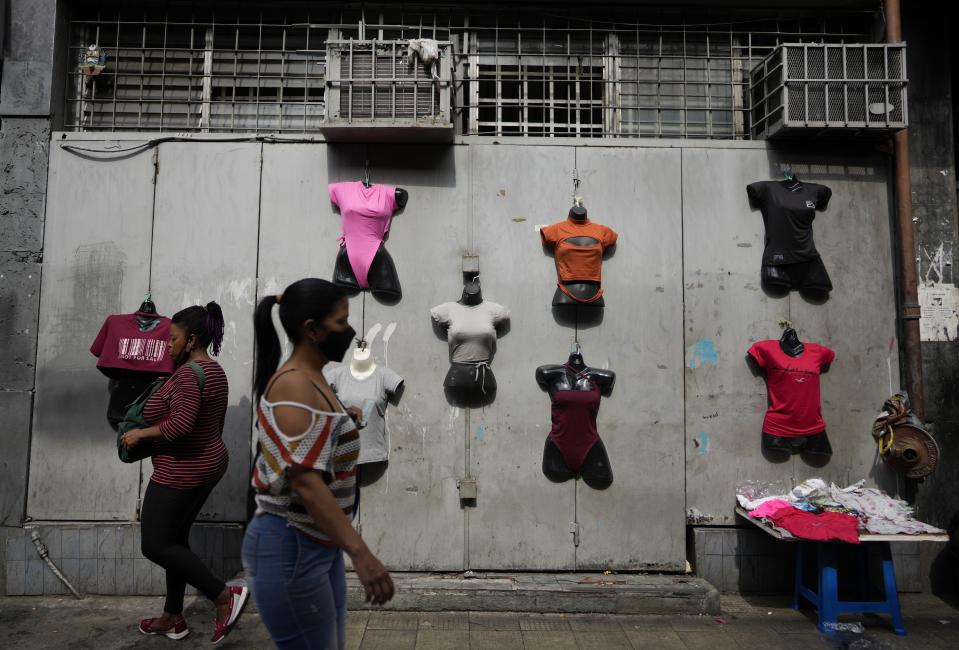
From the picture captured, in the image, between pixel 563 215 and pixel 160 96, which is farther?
pixel 160 96

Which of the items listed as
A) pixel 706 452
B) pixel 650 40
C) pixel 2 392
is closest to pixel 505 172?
pixel 650 40

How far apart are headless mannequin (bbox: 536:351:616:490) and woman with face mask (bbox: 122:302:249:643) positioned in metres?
2.45

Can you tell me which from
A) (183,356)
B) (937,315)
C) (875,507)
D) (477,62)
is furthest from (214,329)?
(937,315)

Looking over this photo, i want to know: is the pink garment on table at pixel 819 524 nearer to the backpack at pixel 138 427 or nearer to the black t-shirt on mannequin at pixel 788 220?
the black t-shirt on mannequin at pixel 788 220

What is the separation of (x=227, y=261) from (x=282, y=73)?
6.00ft

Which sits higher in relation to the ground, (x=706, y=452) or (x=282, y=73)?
(x=282, y=73)

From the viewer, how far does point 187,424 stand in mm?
4117

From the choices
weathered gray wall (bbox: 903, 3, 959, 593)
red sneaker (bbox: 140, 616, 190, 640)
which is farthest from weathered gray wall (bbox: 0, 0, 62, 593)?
weathered gray wall (bbox: 903, 3, 959, 593)

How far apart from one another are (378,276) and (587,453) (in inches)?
87.2

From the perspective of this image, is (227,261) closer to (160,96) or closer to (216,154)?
(216,154)

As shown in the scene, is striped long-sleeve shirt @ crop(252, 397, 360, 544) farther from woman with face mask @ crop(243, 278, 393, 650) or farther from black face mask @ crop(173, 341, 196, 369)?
black face mask @ crop(173, 341, 196, 369)

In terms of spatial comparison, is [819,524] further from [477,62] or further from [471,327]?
[477,62]

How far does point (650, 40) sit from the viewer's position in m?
6.21

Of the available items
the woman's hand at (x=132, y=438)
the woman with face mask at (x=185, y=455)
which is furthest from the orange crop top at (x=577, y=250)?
the woman's hand at (x=132, y=438)
